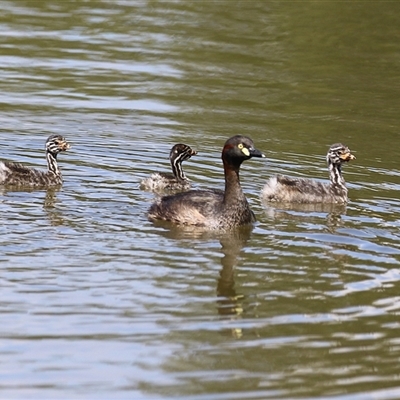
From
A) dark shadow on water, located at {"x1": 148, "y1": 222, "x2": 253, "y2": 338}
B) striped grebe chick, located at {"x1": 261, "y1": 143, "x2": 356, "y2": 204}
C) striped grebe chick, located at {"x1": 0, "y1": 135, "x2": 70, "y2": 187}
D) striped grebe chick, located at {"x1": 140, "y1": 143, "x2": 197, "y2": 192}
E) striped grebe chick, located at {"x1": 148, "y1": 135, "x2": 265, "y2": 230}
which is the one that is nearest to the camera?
dark shadow on water, located at {"x1": 148, "y1": 222, "x2": 253, "y2": 338}

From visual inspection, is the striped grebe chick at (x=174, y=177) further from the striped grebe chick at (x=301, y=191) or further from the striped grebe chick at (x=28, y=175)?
the striped grebe chick at (x=301, y=191)

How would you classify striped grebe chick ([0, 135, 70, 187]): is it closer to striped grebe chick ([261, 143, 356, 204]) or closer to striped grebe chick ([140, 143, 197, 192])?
striped grebe chick ([140, 143, 197, 192])

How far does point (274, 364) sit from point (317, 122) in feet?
33.3

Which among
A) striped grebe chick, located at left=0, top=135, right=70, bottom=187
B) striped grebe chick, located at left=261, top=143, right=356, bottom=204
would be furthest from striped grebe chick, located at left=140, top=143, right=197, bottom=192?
striped grebe chick, located at left=261, top=143, right=356, bottom=204

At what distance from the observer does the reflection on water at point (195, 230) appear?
7664 mm

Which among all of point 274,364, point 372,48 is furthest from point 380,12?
point 274,364

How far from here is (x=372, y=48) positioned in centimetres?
2134

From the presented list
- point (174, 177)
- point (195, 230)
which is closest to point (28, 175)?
point (174, 177)

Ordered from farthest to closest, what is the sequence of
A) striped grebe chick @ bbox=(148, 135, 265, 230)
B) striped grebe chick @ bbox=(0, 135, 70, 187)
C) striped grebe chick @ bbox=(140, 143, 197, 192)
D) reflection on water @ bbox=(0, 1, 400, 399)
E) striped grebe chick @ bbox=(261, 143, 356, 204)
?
1. striped grebe chick @ bbox=(140, 143, 197, 192)
2. striped grebe chick @ bbox=(0, 135, 70, 187)
3. striped grebe chick @ bbox=(261, 143, 356, 204)
4. striped grebe chick @ bbox=(148, 135, 265, 230)
5. reflection on water @ bbox=(0, 1, 400, 399)

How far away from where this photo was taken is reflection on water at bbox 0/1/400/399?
25.1 ft

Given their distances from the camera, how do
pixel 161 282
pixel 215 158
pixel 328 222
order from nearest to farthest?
1. pixel 161 282
2. pixel 328 222
3. pixel 215 158

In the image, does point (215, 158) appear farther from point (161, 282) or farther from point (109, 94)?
point (161, 282)

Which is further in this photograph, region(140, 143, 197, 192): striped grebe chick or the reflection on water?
region(140, 143, 197, 192): striped grebe chick

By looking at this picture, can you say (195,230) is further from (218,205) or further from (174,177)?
(174,177)
